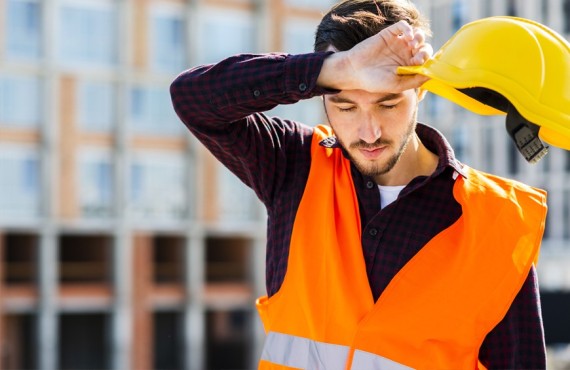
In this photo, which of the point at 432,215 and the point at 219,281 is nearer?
the point at 432,215

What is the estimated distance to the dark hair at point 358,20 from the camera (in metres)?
2.86

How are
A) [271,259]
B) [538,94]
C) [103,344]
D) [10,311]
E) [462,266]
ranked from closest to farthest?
[538,94] → [462,266] → [271,259] → [10,311] → [103,344]

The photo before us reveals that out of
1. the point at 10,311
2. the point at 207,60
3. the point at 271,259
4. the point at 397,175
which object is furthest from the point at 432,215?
the point at 207,60

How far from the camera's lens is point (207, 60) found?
32.4 m

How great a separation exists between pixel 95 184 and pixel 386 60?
27860 mm

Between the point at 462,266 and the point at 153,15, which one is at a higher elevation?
the point at 153,15

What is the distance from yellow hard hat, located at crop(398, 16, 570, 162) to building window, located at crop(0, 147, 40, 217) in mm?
27175

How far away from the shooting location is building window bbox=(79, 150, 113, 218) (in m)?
29.8

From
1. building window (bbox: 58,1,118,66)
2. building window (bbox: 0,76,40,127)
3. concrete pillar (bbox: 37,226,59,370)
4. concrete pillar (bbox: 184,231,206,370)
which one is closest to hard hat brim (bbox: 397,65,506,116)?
building window (bbox: 0,76,40,127)

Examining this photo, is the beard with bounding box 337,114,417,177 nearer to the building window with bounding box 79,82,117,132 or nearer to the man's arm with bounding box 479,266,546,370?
the man's arm with bounding box 479,266,546,370

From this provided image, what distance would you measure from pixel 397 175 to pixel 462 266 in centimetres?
37

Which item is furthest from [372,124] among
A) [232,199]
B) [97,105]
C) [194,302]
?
[232,199]

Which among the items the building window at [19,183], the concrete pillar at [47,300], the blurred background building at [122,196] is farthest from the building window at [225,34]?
the concrete pillar at [47,300]

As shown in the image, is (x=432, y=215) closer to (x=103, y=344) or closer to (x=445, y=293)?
(x=445, y=293)
